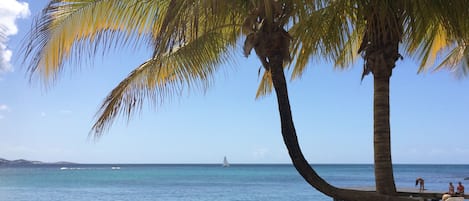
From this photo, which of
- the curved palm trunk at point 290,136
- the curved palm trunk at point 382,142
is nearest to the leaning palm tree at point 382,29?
the curved palm trunk at point 382,142

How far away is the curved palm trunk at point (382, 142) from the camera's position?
5844 mm

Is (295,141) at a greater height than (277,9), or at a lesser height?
lesser

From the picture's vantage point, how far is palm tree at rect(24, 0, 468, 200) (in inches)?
205

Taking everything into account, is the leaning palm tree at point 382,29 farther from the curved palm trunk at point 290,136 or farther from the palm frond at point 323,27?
the curved palm trunk at point 290,136

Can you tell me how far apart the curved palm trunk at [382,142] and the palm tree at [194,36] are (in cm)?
3

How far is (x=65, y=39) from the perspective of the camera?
5.80 meters

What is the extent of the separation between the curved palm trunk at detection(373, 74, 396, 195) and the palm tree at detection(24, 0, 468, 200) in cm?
3

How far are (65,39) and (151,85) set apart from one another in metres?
1.49

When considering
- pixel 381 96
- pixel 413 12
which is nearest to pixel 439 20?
pixel 413 12

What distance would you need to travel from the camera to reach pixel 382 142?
5.84m

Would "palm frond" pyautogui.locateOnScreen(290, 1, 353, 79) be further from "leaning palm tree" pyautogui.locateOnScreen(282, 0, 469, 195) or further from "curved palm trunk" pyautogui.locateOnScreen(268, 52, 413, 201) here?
"curved palm trunk" pyautogui.locateOnScreen(268, 52, 413, 201)

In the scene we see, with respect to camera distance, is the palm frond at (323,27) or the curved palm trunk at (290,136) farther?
the palm frond at (323,27)

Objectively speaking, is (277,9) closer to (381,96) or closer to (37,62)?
(381,96)

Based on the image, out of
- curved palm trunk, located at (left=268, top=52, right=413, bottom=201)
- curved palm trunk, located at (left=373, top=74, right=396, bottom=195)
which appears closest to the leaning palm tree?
curved palm trunk, located at (left=373, top=74, right=396, bottom=195)
